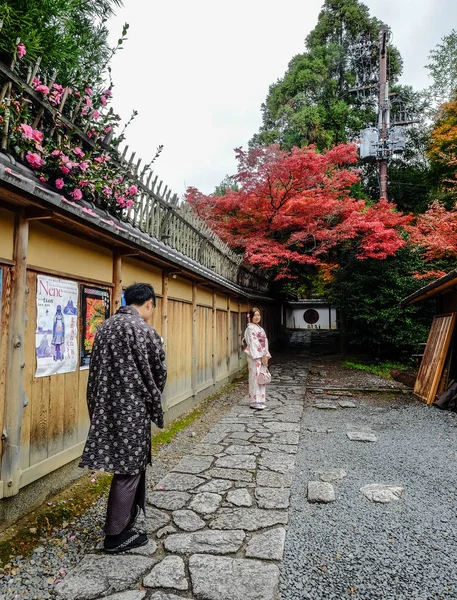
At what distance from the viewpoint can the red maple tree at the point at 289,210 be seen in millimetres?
13449

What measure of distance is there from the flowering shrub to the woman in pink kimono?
14.0 ft

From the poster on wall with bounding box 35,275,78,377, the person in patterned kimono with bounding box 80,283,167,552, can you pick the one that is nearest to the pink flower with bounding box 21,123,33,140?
the poster on wall with bounding box 35,275,78,377

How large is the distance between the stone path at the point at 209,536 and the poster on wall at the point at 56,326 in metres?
1.78

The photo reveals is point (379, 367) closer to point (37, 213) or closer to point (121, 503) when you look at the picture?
point (121, 503)

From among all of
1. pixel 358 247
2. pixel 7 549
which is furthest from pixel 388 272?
pixel 7 549

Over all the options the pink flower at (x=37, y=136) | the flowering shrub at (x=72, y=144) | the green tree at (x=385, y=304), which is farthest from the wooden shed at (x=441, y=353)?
the pink flower at (x=37, y=136)

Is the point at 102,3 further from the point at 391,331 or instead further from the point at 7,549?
the point at 391,331

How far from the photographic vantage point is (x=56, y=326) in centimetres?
418

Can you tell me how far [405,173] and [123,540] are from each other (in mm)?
28180

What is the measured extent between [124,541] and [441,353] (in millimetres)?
8377

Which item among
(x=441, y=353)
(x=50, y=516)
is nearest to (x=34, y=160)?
(x=50, y=516)

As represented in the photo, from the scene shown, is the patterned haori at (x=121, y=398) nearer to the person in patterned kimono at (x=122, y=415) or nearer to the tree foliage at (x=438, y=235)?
the person in patterned kimono at (x=122, y=415)

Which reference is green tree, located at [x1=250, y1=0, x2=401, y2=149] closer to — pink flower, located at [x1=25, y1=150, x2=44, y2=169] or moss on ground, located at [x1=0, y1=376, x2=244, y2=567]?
pink flower, located at [x1=25, y1=150, x2=44, y2=169]

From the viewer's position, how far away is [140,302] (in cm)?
353
